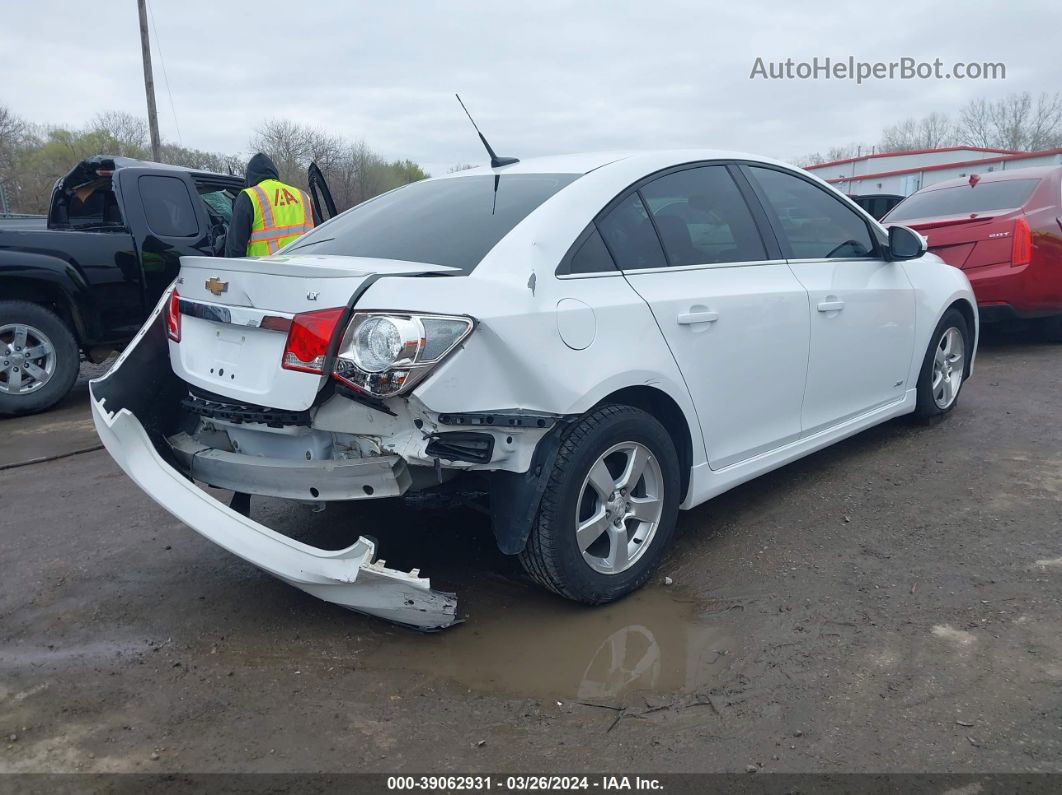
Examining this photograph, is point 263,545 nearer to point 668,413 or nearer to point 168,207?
point 668,413

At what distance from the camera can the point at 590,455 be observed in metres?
2.88

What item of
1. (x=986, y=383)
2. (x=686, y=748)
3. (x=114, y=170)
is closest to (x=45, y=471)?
(x=114, y=170)

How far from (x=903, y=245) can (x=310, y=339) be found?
11.1 ft

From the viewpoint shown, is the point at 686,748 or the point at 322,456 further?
the point at 322,456

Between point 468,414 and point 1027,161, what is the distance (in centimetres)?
2335

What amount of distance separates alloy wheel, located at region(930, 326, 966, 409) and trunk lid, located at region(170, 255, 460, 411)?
145 inches

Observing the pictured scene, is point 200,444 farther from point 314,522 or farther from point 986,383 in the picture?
point 986,383

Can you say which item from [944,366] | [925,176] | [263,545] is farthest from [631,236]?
[925,176]

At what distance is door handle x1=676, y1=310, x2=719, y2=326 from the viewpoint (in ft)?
10.6

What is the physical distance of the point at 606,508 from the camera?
120 inches

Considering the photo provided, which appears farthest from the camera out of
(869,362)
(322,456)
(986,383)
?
(986,383)

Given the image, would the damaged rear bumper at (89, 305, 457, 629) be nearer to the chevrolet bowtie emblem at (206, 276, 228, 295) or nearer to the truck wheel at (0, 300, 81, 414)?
the chevrolet bowtie emblem at (206, 276, 228, 295)

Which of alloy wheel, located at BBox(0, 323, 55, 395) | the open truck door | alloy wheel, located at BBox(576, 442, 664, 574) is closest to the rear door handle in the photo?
alloy wheel, located at BBox(576, 442, 664, 574)

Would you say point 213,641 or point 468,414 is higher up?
point 468,414
